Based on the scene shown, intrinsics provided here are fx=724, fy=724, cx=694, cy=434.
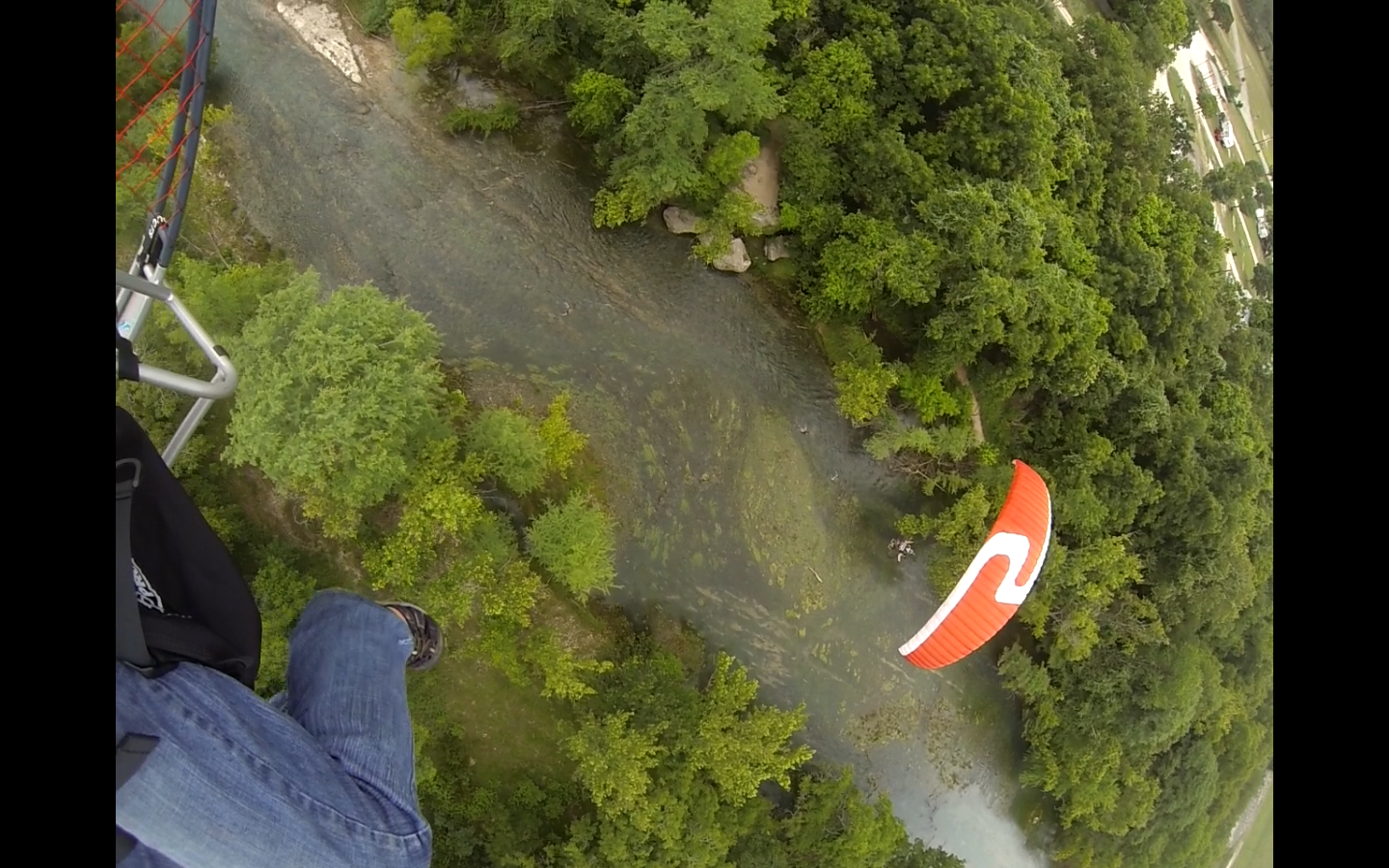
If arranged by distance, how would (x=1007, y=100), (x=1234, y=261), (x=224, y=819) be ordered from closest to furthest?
(x=224, y=819), (x=1007, y=100), (x=1234, y=261)

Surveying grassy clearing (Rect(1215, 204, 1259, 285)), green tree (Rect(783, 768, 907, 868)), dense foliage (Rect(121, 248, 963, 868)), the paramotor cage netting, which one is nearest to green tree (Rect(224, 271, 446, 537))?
dense foliage (Rect(121, 248, 963, 868))

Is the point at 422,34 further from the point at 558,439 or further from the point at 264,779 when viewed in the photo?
the point at 264,779

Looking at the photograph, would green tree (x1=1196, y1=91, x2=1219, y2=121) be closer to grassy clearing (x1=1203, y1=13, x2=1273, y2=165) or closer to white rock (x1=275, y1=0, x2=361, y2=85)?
grassy clearing (x1=1203, y1=13, x2=1273, y2=165)

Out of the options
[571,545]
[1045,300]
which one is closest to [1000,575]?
[1045,300]
